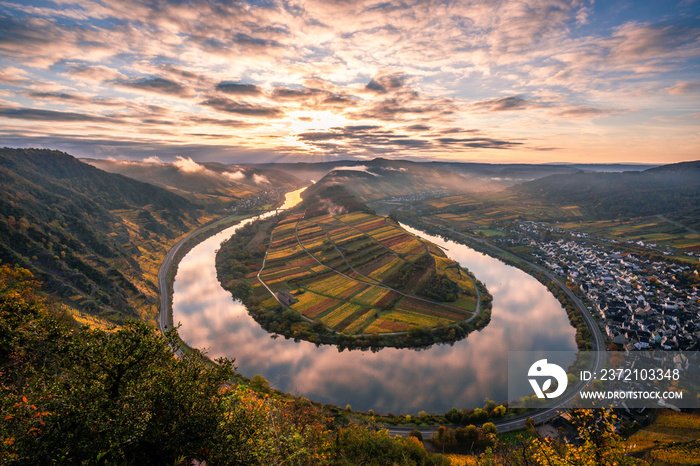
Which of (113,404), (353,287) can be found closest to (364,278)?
(353,287)

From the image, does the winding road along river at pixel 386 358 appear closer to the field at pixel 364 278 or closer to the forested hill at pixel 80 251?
the field at pixel 364 278

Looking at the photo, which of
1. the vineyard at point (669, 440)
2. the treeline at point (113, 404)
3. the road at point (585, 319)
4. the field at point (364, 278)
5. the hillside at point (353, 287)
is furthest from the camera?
the field at point (364, 278)

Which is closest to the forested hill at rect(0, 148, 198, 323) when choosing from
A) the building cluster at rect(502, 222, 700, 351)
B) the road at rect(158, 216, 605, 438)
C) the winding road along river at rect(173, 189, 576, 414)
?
the road at rect(158, 216, 605, 438)

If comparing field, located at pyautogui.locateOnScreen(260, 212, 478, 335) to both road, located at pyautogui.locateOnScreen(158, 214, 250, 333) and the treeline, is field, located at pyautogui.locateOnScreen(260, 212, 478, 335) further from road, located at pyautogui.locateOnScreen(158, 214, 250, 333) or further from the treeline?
the treeline

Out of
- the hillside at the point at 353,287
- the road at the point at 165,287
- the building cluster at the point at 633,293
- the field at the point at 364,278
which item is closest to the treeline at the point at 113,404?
the road at the point at 165,287

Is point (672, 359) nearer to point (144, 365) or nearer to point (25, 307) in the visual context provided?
point (144, 365)

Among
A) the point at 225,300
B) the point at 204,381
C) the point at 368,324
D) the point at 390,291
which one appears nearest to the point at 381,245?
the point at 390,291

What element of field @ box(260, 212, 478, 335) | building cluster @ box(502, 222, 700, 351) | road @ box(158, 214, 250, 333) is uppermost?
building cluster @ box(502, 222, 700, 351)
